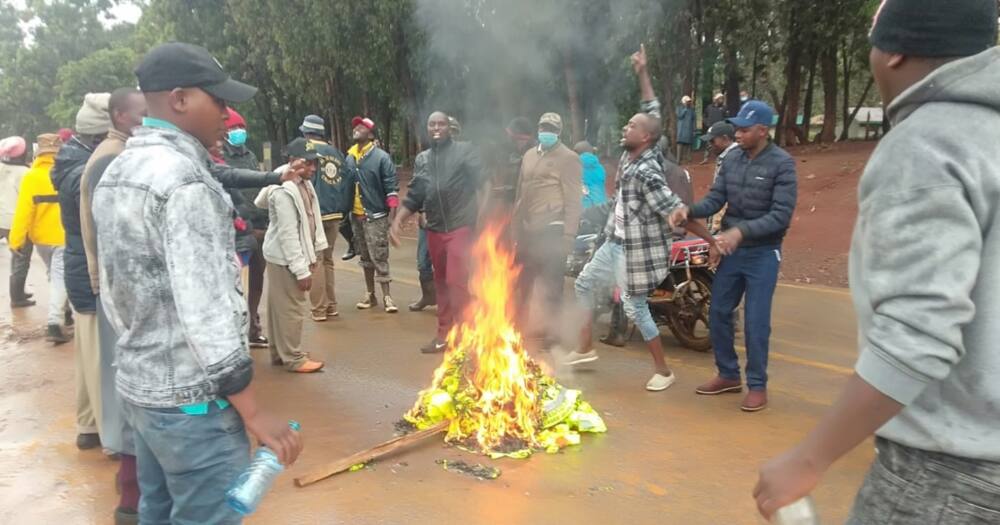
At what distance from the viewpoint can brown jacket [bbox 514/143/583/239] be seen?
635 cm

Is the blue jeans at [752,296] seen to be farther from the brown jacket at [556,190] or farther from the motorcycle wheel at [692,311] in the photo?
the brown jacket at [556,190]

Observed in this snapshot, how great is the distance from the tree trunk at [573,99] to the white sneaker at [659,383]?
18.6 ft

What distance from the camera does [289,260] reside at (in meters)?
5.66

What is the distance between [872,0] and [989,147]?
63.6ft

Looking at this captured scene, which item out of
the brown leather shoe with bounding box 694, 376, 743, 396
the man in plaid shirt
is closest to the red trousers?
the man in plaid shirt

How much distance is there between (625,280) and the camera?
536cm

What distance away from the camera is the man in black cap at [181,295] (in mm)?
1955

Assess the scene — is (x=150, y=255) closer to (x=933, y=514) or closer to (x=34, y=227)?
(x=933, y=514)

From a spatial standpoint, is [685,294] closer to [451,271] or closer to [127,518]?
[451,271]

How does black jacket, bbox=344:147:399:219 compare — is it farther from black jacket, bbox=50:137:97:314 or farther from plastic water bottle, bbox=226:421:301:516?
plastic water bottle, bbox=226:421:301:516

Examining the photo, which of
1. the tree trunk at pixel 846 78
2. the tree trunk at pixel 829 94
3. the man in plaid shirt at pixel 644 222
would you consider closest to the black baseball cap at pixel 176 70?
→ the man in plaid shirt at pixel 644 222

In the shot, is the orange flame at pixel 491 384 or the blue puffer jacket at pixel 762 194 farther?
the blue puffer jacket at pixel 762 194

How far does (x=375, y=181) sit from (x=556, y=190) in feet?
8.21

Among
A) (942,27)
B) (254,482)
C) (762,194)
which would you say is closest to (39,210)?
(254,482)
